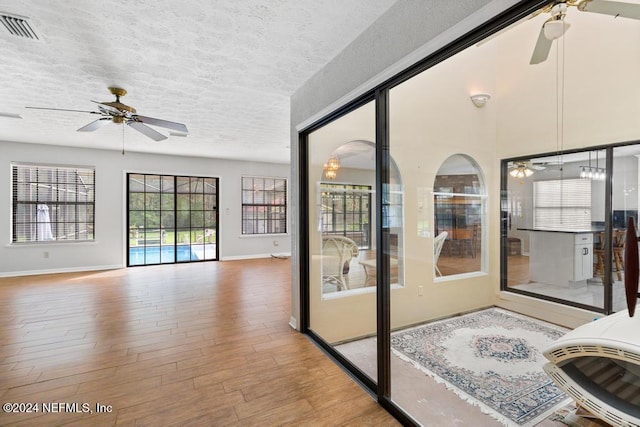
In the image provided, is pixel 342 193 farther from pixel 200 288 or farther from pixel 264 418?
pixel 200 288

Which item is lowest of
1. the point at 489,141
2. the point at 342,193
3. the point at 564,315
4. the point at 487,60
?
the point at 564,315

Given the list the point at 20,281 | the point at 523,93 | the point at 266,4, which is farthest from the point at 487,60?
the point at 20,281

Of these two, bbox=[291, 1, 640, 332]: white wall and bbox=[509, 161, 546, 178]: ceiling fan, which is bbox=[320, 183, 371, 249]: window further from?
bbox=[509, 161, 546, 178]: ceiling fan

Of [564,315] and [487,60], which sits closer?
[564,315]

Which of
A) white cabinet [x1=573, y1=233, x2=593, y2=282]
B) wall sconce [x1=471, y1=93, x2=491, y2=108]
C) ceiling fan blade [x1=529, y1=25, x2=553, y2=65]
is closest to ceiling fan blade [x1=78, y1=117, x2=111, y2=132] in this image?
wall sconce [x1=471, y1=93, x2=491, y2=108]

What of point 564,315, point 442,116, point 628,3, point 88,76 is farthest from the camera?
point 88,76

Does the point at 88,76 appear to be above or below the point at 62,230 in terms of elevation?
above

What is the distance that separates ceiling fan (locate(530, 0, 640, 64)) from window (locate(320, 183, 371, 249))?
144 centimetres

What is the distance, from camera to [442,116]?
264cm

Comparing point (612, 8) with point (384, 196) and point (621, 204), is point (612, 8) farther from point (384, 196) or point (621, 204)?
point (384, 196)

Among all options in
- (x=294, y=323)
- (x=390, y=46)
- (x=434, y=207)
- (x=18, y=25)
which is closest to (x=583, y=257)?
(x=434, y=207)

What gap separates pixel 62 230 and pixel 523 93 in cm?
815

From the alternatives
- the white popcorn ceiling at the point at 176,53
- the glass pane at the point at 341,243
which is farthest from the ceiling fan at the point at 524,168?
the white popcorn ceiling at the point at 176,53

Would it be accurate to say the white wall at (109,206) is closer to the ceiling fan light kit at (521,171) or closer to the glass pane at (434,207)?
the glass pane at (434,207)
